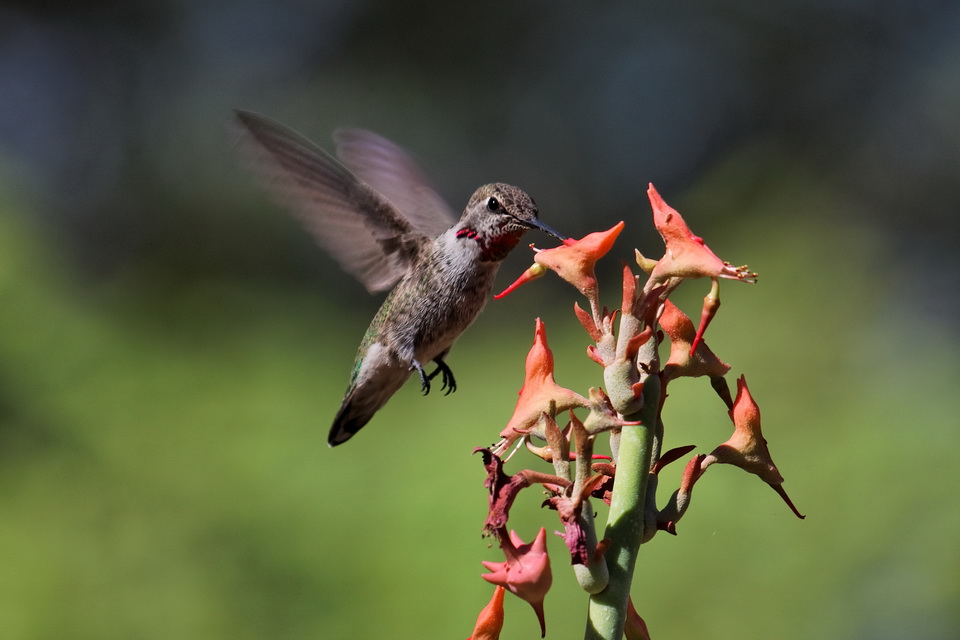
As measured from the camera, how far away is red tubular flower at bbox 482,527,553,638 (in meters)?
0.90

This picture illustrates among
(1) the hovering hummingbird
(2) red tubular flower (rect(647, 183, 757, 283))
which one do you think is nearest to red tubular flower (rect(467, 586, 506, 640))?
(2) red tubular flower (rect(647, 183, 757, 283))

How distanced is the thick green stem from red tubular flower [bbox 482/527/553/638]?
66mm

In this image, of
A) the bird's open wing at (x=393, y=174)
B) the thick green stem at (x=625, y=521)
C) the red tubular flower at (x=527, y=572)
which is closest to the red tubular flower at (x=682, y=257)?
the thick green stem at (x=625, y=521)

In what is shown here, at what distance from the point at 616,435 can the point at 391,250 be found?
154 centimetres

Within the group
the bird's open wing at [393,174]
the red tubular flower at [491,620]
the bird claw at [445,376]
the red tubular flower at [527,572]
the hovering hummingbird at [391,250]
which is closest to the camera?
the red tubular flower at [527,572]

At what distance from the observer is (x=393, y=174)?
2.85 metres

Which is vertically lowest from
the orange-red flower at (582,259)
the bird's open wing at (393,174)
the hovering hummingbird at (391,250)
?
the orange-red flower at (582,259)

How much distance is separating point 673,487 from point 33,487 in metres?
1.96

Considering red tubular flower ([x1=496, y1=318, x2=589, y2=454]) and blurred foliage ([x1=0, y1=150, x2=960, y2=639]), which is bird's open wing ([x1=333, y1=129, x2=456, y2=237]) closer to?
blurred foliage ([x1=0, y1=150, x2=960, y2=639])

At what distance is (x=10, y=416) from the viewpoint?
322cm

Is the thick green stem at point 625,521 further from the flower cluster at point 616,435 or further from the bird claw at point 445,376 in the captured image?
the bird claw at point 445,376

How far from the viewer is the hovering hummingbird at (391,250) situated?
2145 mm

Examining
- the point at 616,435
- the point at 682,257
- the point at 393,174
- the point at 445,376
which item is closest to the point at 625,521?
the point at 616,435

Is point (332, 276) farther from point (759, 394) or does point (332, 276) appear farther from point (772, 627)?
point (772, 627)
